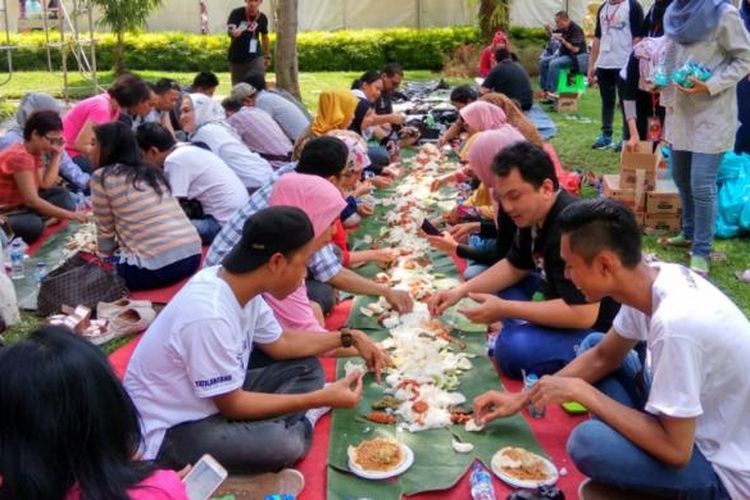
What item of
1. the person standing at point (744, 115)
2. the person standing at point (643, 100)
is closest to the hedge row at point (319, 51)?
the person standing at point (643, 100)

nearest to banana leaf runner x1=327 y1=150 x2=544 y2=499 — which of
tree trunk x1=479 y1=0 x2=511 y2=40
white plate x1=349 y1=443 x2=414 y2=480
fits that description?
white plate x1=349 y1=443 x2=414 y2=480

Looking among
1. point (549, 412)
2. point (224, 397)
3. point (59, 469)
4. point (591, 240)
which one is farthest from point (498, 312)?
point (59, 469)

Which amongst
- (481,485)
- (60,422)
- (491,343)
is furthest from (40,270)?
(60,422)

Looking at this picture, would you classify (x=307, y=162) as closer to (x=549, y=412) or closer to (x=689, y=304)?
(x=549, y=412)

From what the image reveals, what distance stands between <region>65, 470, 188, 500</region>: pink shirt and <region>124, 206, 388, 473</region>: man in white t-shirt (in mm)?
863

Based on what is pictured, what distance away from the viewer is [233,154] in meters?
7.41

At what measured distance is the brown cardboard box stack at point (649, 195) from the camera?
672cm

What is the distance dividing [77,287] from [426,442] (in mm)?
2780

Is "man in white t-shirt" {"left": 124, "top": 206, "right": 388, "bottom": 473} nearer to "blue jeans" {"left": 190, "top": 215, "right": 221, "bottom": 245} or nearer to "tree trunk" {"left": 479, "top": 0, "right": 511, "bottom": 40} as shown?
"blue jeans" {"left": 190, "top": 215, "right": 221, "bottom": 245}

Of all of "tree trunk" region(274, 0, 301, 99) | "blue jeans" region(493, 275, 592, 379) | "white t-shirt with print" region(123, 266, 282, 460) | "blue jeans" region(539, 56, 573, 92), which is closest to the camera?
"white t-shirt with print" region(123, 266, 282, 460)

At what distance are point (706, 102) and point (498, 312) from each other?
262 cm

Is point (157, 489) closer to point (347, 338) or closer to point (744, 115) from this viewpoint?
point (347, 338)

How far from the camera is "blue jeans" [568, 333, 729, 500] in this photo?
2840mm

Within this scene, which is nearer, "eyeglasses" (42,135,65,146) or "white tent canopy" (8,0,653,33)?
"eyeglasses" (42,135,65,146)
